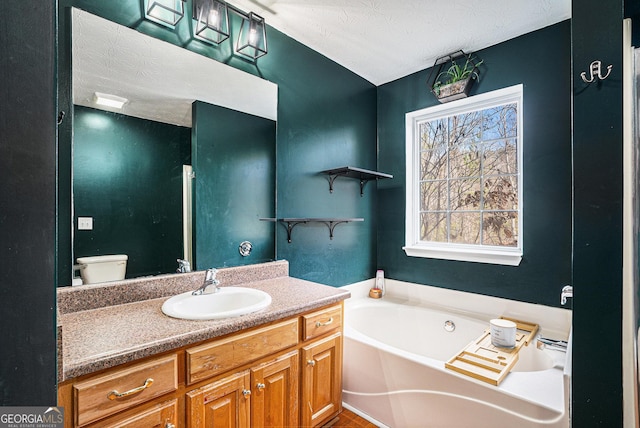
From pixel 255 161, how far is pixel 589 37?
1.71 m

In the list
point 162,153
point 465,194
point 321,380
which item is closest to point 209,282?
point 162,153

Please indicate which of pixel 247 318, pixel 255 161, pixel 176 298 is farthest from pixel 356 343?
pixel 255 161

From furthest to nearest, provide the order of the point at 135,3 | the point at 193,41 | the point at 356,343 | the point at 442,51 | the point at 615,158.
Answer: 1. the point at 442,51
2. the point at 356,343
3. the point at 193,41
4. the point at 135,3
5. the point at 615,158

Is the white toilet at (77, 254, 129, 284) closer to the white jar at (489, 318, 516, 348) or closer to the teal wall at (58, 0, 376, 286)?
the teal wall at (58, 0, 376, 286)

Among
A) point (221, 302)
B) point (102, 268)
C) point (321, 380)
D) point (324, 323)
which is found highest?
point (102, 268)

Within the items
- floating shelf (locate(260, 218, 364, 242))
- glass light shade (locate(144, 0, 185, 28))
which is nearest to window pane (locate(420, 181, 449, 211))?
floating shelf (locate(260, 218, 364, 242))

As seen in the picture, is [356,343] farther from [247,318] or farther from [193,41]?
[193,41]

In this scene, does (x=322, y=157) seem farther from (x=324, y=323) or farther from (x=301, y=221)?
(x=324, y=323)

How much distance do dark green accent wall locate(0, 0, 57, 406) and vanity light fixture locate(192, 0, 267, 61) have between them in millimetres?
1651

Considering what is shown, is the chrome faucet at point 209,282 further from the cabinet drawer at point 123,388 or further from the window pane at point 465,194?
the window pane at point 465,194

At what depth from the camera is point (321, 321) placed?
1.68 meters

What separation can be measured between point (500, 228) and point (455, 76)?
4.14 feet

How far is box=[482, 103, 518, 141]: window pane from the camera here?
7.70 feet

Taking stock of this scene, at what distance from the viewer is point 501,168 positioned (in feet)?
7.86
